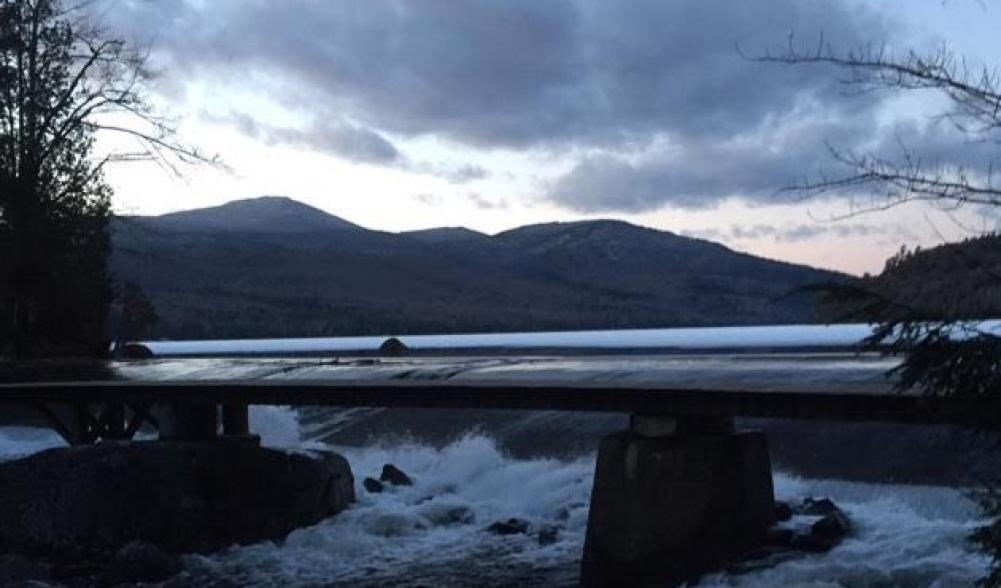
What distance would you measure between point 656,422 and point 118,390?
9.09 meters

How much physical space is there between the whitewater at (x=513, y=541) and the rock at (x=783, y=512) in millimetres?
284

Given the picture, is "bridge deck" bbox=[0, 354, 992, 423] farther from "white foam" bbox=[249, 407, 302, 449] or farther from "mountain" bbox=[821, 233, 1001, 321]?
"white foam" bbox=[249, 407, 302, 449]

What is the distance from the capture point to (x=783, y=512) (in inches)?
575

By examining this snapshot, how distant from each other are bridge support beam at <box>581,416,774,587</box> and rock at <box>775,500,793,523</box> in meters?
1.48

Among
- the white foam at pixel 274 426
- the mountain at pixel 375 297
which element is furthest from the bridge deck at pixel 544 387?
→ the mountain at pixel 375 297

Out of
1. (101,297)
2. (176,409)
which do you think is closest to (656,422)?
(176,409)

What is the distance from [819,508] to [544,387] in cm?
410

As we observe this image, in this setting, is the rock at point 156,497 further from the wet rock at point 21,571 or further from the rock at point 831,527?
the rock at point 831,527

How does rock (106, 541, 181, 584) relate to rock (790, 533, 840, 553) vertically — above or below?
below

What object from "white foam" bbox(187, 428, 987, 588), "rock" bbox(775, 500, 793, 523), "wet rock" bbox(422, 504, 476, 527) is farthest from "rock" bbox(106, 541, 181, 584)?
"rock" bbox(775, 500, 793, 523)

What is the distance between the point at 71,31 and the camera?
96.3 feet

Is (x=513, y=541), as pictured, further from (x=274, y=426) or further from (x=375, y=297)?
(x=375, y=297)

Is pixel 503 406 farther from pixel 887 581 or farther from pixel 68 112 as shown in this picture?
pixel 68 112

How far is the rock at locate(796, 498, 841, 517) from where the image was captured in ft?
48.1
